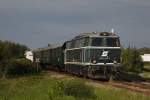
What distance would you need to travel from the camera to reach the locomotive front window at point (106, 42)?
109ft

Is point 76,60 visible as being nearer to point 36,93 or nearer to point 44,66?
point 36,93

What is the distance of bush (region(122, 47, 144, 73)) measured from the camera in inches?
2264

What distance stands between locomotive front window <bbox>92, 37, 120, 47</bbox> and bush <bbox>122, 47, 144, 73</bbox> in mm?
23974

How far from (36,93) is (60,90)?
1444 millimetres

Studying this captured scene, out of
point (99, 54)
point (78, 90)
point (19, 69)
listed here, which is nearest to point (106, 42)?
point (99, 54)

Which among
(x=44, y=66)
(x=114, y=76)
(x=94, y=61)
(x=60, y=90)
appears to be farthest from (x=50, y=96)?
(x=44, y=66)

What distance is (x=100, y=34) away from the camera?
3384 cm

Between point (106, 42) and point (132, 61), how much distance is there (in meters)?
25.5

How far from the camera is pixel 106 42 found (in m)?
33.3

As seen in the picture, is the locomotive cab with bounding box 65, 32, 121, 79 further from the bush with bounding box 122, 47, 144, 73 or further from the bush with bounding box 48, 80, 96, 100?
the bush with bounding box 122, 47, 144, 73

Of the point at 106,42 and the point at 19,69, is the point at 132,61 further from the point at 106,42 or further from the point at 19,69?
the point at 106,42

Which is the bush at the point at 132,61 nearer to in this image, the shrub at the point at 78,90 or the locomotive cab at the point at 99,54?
the locomotive cab at the point at 99,54

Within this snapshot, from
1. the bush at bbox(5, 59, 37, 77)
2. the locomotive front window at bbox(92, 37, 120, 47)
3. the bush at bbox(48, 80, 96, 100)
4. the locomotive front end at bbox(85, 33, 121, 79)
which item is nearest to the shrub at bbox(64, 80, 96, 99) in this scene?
the bush at bbox(48, 80, 96, 100)

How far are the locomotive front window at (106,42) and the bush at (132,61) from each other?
23974mm
